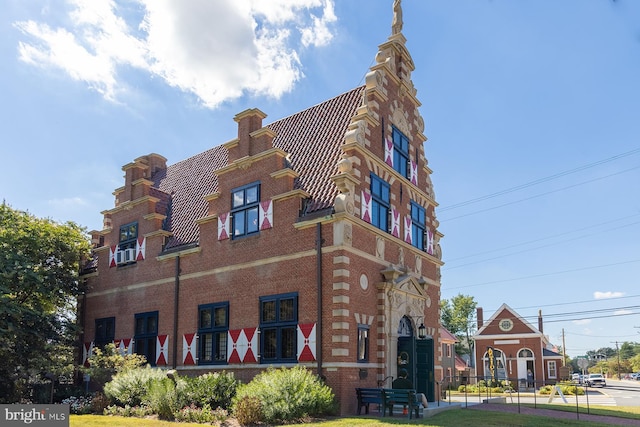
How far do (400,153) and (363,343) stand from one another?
27.1 ft

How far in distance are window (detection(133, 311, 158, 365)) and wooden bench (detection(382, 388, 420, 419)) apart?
36.2ft

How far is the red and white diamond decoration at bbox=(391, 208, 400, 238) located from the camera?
69.2 ft

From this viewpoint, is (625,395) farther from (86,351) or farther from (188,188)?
(86,351)

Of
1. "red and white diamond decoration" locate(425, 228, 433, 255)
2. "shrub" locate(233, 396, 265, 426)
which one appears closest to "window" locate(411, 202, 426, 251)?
"red and white diamond decoration" locate(425, 228, 433, 255)

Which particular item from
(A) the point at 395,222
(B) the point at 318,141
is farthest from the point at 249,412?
(B) the point at 318,141

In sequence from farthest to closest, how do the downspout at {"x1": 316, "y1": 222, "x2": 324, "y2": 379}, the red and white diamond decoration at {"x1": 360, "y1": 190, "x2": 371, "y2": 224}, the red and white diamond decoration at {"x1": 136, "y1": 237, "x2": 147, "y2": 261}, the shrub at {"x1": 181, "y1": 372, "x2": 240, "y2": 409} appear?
the red and white diamond decoration at {"x1": 136, "y1": 237, "x2": 147, "y2": 261}, the red and white diamond decoration at {"x1": 360, "y1": 190, "x2": 371, "y2": 224}, the downspout at {"x1": 316, "y1": 222, "x2": 324, "y2": 379}, the shrub at {"x1": 181, "y1": 372, "x2": 240, "y2": 409}

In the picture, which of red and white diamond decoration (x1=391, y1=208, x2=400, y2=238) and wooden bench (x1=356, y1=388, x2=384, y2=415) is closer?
wooden bench (x1=356, y1=388, x2=384, y2=415)

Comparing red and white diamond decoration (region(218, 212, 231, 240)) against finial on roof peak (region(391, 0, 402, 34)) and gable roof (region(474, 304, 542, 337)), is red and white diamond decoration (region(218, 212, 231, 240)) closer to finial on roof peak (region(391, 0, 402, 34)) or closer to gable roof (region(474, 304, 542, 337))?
finial on roof peak (region(391, 0, 402, 34))

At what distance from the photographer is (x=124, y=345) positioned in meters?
24.6

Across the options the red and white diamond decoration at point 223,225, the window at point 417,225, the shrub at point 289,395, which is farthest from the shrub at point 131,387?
the window at point 417,225

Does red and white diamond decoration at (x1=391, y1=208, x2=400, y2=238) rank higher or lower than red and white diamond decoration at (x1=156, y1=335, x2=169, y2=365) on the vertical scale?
higher

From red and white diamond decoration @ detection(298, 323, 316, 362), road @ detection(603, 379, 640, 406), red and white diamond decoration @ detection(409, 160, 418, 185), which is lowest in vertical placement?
road @ detection(603, 379, 640, 406)

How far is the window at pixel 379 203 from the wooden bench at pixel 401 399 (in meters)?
6.04

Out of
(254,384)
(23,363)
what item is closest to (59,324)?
(23,363)
